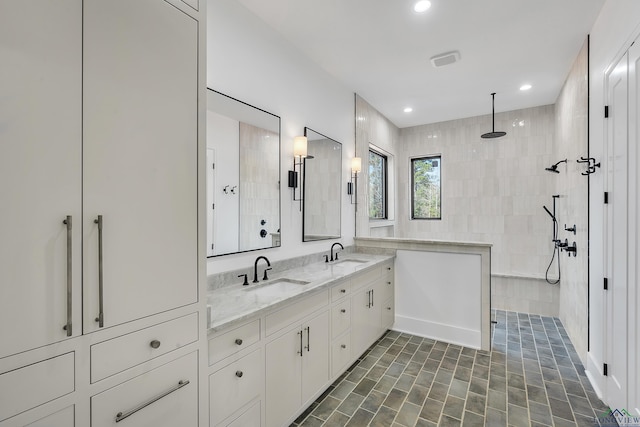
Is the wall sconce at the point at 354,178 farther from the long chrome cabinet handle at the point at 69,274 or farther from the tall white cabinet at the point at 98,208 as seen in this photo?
the long chrome cabinet handle at the point at 69,274

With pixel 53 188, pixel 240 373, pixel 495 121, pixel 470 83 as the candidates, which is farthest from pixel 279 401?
pixel 495 121

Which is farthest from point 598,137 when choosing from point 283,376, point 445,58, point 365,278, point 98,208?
point 98,208

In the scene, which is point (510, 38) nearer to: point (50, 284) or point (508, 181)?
point (508, 181)

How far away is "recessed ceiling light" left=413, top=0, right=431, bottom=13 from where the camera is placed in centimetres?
225

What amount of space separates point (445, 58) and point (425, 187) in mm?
2839

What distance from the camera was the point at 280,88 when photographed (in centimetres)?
276

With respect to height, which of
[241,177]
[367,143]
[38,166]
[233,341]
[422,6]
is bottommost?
[233,341]

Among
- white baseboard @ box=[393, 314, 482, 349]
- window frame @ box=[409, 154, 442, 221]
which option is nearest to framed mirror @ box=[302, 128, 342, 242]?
white baseboard @ box=[393, 314, 482, 349]

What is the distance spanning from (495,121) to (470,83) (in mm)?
1520

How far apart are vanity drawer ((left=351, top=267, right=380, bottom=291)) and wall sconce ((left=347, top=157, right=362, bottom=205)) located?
1.09 metres

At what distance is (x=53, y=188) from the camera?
908mm

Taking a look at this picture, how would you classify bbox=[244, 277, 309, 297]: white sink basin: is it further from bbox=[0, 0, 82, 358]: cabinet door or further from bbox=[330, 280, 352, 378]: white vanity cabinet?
bbox=[0, 0, 82, 358]: cabinet door

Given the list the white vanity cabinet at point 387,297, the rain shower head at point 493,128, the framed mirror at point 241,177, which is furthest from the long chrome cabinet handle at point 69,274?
the rain shower head at point 493,128

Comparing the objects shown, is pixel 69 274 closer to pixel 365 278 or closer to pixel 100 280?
pixel 100 280
